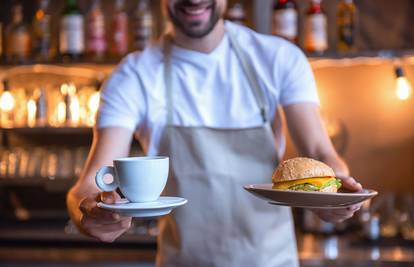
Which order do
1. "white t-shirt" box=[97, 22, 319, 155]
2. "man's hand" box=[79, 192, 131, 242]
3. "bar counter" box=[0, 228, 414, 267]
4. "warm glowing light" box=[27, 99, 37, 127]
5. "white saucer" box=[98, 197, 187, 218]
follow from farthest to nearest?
"warm glowing light" box=[27, 99, 37, 127]
"bar counter" box=[0, 228, 414, 267]
"white t-shirt" box=[97, 22, 319, 155]
"man's hand" box=[79, 192, 131, 242]
"white saucer" box=[98, 197, 187, 218]

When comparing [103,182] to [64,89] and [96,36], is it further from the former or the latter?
[64,89]

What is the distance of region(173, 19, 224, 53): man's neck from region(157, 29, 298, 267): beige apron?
38mm

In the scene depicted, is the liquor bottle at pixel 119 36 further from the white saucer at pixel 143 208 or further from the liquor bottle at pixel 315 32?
the white saucer at pixel 143 208

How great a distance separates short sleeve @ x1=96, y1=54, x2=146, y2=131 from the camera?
1.72 m

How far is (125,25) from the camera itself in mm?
3125

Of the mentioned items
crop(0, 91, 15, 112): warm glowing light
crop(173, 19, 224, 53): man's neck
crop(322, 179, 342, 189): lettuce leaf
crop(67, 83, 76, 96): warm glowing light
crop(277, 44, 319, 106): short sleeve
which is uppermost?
crop(173, 19, 224, 53): man's neck

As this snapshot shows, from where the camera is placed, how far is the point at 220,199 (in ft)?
6.09

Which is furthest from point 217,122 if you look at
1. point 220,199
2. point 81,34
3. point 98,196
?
point 81,34

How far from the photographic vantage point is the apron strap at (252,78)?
Answer: 182 centimetres

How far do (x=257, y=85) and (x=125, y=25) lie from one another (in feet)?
4.65

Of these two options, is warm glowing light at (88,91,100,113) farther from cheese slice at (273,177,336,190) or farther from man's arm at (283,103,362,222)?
cheese slice at (273,177,336,190)

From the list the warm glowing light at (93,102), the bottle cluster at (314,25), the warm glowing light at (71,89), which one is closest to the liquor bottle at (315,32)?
the bottle cluster at (314,25)

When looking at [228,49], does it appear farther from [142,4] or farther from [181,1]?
[142,4]

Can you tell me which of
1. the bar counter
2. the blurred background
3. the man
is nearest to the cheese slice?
the man
